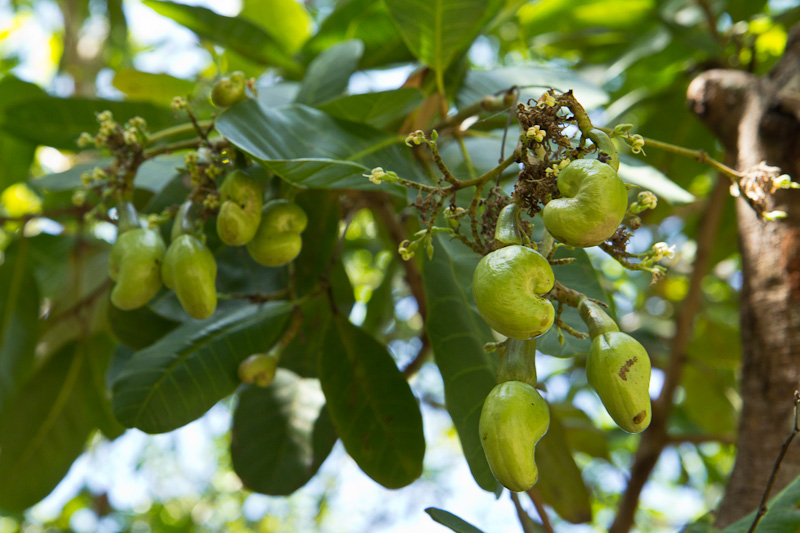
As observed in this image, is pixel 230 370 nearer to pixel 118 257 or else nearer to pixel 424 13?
pixel 118 257

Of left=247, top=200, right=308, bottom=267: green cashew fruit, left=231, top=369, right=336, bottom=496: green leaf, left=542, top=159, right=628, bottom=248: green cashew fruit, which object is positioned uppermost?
left=542, top=159, right=628, bottom=248: green cashew fruit

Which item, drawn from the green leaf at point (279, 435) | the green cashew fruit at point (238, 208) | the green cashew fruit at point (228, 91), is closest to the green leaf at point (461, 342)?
the green cashew fruit at point (238, 208)

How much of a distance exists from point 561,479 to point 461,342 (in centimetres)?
68

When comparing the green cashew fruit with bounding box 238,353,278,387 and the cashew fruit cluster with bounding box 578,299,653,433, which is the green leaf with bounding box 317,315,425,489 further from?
the cashew fruit cluster with bounding box 578,299,653,433

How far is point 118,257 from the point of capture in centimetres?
98

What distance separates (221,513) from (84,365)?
202 inches

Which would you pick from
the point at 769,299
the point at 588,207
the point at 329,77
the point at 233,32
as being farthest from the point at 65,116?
the point at 769,299

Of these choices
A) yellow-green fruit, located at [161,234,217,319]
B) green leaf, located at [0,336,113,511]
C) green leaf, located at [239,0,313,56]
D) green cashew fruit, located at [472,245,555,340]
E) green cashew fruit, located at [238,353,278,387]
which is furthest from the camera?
green leaf, located at [239,0,313,56]

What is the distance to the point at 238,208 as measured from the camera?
94 cm

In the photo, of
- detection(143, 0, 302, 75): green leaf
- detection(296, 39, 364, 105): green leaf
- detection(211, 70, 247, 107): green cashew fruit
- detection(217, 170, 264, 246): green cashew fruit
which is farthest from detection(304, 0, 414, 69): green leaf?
detection(217, 170, 264, 246): green cashew fruit

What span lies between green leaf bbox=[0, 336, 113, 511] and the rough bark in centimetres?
155

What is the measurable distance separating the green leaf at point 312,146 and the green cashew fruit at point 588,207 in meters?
0.35

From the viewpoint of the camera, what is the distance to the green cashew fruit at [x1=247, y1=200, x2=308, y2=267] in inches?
39.8

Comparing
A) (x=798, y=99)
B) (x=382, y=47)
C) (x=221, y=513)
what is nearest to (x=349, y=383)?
(x=382, y=47)
